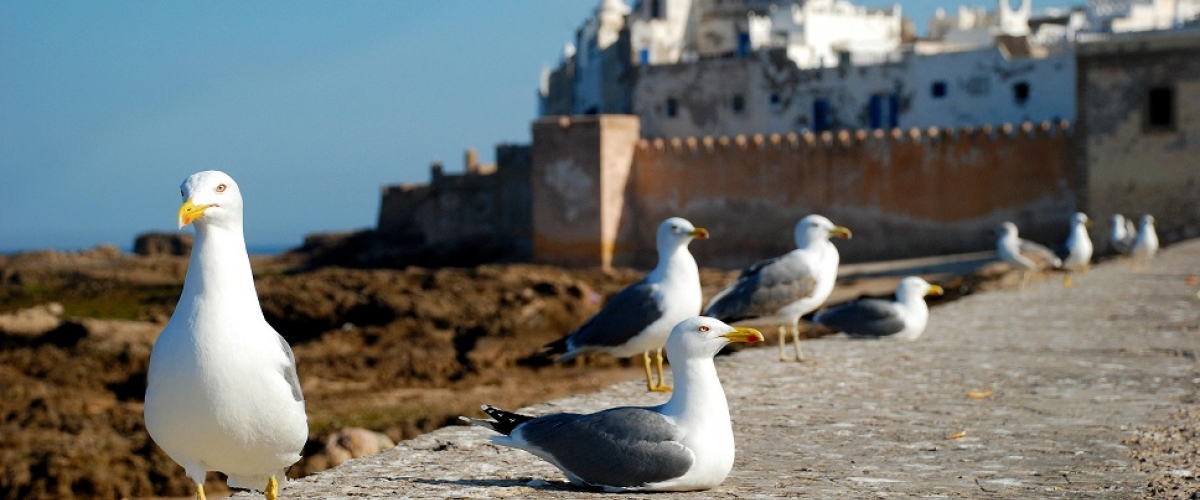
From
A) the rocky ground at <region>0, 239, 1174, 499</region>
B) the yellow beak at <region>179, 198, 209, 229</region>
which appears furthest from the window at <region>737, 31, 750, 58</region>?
the yellow beak at <region>179, 198, 209, 229</region>

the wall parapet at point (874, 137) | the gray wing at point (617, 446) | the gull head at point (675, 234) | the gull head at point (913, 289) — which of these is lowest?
the gull head at point (913, 289)

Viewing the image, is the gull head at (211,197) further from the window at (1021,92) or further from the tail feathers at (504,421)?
the window at (1021,92)

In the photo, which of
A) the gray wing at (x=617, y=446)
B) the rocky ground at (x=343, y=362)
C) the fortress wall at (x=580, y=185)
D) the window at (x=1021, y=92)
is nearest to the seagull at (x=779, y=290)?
the rocky ground at (x=343, y=362)

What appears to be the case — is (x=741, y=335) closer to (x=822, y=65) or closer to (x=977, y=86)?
(x=977, y=86)

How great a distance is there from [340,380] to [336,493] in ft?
32.5

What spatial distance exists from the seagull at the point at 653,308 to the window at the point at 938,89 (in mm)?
29019

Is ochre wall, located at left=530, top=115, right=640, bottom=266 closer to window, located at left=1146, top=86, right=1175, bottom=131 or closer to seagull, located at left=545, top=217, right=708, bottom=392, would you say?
window, located at left=1146, top=86, right=1175, bottom=131

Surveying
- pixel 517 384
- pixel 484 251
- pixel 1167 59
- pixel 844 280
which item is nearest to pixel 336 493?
pixel 517 384

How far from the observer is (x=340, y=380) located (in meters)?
15.1

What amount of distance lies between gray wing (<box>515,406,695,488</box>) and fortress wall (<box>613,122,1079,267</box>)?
73.9ft

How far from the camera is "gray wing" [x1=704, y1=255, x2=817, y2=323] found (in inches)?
348

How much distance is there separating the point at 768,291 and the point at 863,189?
19516mm

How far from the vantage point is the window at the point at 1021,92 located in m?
34.7

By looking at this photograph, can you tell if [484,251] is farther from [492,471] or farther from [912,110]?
[492,471]
